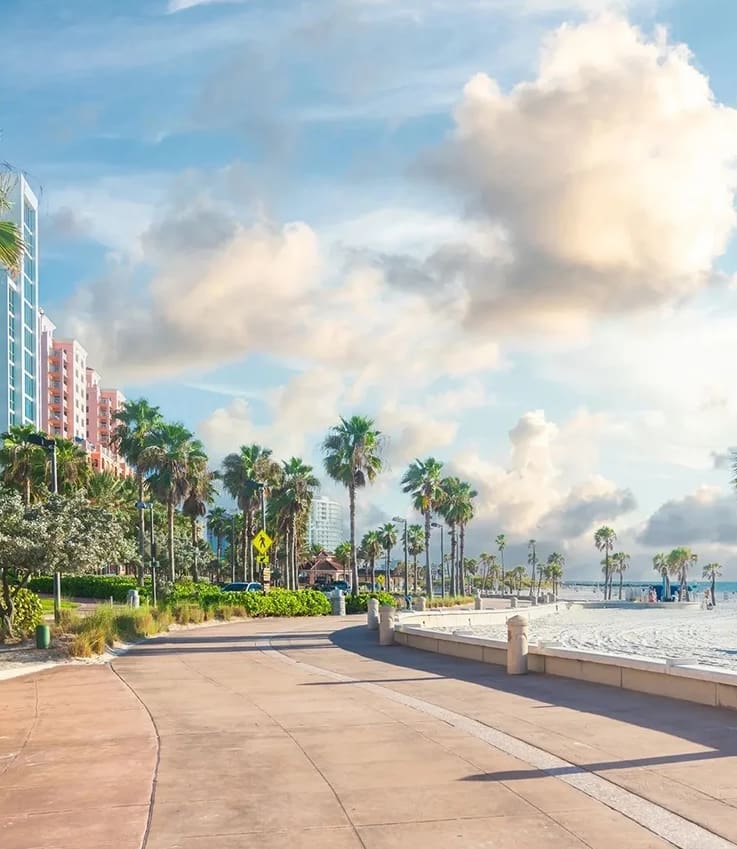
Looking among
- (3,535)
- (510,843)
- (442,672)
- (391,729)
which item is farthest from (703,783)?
(3,535)

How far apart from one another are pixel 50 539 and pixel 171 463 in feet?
142

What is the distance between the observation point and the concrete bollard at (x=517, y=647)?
18.8m

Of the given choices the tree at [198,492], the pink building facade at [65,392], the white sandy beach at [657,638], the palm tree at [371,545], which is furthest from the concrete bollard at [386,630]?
the pink building facade at [65,392]

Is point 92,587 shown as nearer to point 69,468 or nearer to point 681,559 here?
point 69,468

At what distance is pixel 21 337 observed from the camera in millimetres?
133500

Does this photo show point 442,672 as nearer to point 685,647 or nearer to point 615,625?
point 685,647

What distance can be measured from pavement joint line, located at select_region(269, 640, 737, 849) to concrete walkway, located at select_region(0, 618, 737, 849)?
3 centimetres

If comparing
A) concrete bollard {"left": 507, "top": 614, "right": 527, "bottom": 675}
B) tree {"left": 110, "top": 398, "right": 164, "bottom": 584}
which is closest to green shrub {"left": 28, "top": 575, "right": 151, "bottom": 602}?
tree {"left": 110, "top": 398, "right": 164, "bottom": 584}

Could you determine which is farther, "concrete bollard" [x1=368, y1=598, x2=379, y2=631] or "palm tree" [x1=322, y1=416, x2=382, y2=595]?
"palm tree" [x1=322, y1=416, x2=382, y2=595]

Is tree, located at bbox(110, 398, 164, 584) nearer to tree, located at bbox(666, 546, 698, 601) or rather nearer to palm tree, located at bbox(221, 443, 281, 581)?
palm tree, located at bbox(221, 443, 281, 581)

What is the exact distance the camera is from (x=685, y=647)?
29.4 m

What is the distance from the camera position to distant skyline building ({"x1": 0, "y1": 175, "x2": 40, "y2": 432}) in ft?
416

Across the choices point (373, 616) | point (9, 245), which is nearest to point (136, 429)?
point (373, 616)

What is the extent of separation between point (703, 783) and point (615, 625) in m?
36.9
